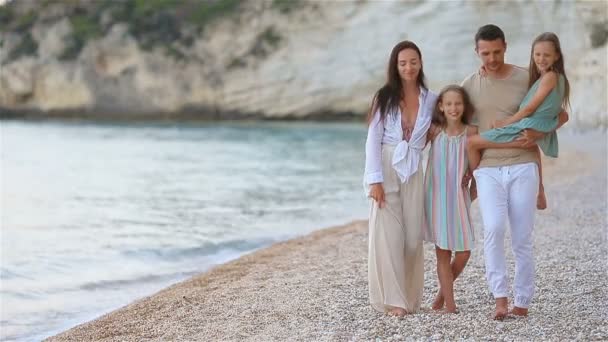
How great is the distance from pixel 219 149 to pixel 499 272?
2350 cm

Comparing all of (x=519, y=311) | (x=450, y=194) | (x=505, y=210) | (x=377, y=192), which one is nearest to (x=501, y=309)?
(x=519, y=311)

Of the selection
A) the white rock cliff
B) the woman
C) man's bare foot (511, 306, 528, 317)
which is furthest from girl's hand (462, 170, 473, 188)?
the white rock cliff

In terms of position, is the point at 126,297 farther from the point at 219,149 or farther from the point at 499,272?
the point at 219,149

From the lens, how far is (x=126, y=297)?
7.65 m

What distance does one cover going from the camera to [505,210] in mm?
4730

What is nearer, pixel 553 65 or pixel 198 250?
pixel 553 65

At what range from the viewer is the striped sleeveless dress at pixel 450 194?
16.3 feet

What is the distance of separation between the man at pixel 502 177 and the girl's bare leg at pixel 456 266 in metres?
0.33

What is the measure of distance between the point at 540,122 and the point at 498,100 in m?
0.29

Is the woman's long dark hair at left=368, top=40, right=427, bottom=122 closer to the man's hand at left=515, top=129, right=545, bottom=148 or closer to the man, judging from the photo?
the man

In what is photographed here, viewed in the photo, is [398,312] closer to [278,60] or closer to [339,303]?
[339,303]

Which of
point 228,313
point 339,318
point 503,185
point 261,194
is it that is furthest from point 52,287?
point 261,194

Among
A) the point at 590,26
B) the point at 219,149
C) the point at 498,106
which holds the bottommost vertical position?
the point at 219,149

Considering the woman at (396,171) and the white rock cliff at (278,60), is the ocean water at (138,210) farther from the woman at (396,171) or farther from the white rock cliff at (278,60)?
the white rock cliff at (278,60)
